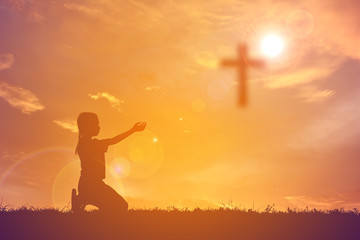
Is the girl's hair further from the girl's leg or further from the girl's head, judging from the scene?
the girl's leg

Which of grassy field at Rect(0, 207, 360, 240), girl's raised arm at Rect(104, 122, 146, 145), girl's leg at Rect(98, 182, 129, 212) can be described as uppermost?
girl's raised arm at Rect(104, 122, 146, 145)

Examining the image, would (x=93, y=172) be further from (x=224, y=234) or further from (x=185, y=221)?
(x=224, y=234)

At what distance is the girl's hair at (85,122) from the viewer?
1282cm

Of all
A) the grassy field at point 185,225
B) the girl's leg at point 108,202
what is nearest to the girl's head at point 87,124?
the girl's leg at point 108,202

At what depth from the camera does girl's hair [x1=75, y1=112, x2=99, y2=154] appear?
12.8 m

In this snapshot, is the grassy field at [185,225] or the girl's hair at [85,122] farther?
the girl's hair at [85,122]

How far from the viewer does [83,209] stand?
12.8 metres

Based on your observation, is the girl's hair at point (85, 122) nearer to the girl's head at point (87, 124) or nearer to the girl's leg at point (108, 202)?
the girl's head at point (87, 124)

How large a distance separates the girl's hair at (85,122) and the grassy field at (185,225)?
2.44 metres

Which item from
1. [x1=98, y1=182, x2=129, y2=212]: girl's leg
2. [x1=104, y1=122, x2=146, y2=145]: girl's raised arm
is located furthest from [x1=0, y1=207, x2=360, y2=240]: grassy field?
[x1=104, y1=122, x2=146, y2=145]: girl's raised arm

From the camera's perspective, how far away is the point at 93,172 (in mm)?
12711

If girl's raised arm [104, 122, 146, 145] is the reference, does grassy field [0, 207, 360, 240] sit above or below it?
below

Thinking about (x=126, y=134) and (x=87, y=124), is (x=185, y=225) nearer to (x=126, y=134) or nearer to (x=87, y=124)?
(x=126, y=134)

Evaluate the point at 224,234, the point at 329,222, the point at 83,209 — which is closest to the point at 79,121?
the point at 83,209
